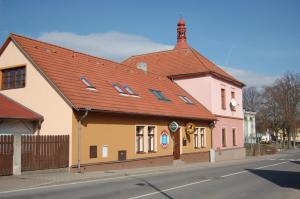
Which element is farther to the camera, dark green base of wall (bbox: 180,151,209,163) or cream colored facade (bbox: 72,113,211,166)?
dark green base of wall (bbox: 180,151,209,163)

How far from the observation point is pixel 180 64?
37.1 metres

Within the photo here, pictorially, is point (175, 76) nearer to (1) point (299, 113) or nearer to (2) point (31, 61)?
(2) point (31, 61)

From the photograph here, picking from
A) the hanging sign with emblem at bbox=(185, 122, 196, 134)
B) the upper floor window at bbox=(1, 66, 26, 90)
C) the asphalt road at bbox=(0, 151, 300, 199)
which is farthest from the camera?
the hanging sign with emblem at bbox=(185, 122, 196, 134)

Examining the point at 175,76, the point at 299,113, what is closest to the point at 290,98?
the point at 299,113

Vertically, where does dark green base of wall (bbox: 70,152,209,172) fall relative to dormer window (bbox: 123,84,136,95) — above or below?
below

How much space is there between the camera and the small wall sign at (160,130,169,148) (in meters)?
26.1

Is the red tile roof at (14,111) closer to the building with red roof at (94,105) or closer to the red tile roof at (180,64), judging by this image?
the building with red roof at (94,105)

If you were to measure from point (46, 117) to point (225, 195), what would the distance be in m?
11.0

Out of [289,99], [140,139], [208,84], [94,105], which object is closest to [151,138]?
[140,139]

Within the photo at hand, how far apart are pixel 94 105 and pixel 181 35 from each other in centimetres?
2354

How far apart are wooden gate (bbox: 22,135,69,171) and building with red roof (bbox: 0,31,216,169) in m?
→ 0.41

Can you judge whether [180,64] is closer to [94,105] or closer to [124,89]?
[124,89]

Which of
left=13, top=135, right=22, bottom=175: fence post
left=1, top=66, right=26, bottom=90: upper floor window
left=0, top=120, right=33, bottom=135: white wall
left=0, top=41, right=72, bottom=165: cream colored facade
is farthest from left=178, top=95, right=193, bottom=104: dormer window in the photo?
left=13, top=135, right=22, bottom=175: fence post

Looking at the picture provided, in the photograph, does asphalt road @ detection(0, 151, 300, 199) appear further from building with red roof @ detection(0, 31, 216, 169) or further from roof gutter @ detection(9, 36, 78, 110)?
roof gutter @ detection(9, 36, 78, 110)
